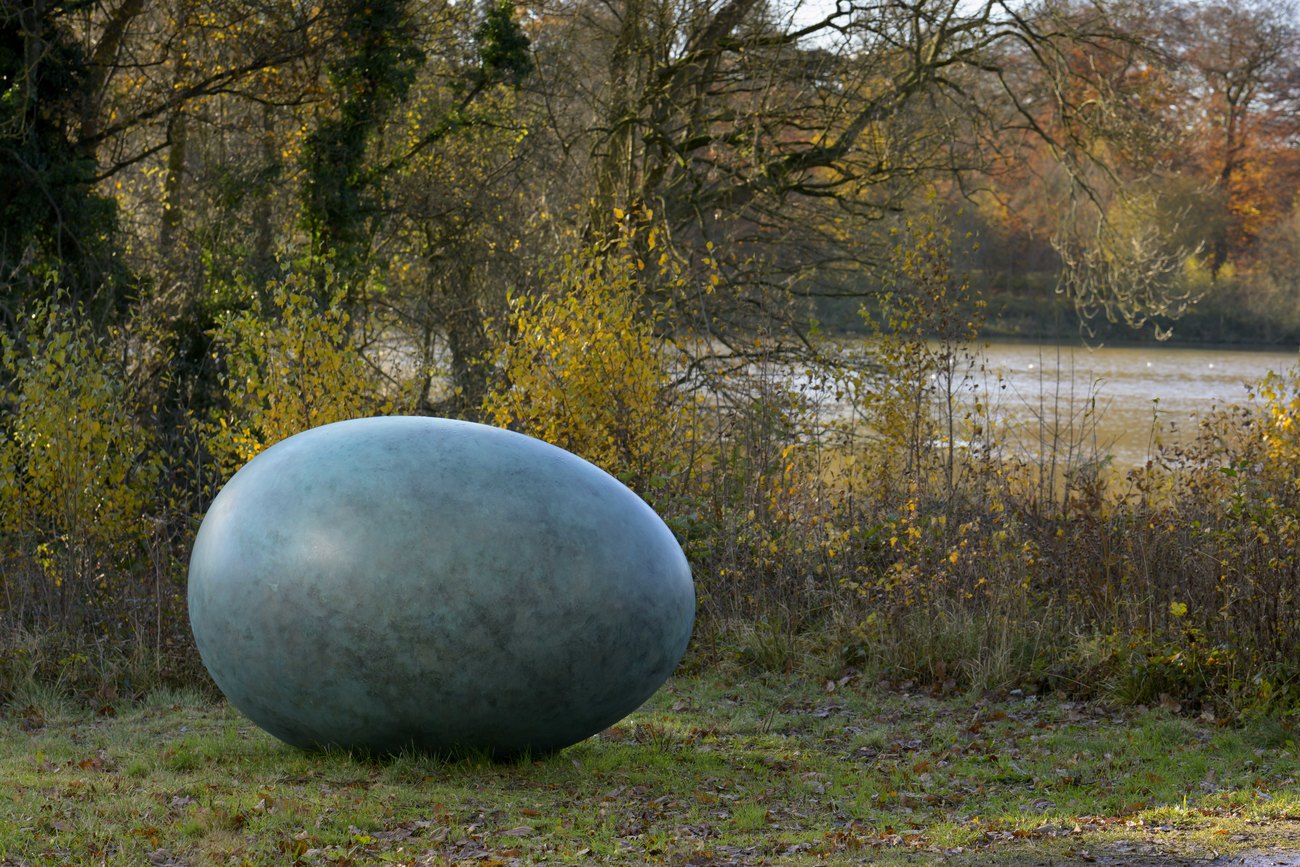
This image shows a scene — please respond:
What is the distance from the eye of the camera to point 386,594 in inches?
210

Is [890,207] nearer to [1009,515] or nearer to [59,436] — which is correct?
[1009,515]

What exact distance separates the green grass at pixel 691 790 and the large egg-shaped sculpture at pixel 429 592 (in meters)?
0.32

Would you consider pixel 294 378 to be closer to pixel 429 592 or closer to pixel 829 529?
pixel 829 529

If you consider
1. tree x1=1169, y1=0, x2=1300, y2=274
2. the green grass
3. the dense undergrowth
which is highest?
tree x1=1169, y1=0, x2=1300, y2=274

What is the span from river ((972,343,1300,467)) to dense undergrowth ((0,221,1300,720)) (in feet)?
28.7

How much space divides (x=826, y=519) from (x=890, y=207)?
20.5 feet

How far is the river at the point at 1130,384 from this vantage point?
67.5 feet

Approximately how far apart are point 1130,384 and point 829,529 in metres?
21.4

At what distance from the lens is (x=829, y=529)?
349 inches

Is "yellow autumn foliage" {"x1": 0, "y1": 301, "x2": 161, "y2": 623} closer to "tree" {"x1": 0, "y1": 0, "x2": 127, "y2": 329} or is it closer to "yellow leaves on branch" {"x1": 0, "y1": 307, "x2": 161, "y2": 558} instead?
"yellow leaves on branch" {"x1": 0, "y1": 307, "x2": 161, "y2": 558}

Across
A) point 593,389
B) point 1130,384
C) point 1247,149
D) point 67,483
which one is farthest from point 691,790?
point 1247,149

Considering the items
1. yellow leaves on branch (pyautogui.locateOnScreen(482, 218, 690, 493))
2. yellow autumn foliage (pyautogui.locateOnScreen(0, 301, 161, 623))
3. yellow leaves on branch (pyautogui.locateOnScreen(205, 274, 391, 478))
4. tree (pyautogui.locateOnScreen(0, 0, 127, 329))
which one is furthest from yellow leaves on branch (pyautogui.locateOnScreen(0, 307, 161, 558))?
tree (pyautogui.locateOnScreen(0, 0, 127, 329))

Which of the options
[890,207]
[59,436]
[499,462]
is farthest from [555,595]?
[890,207]

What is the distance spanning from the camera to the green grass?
15.8ft
